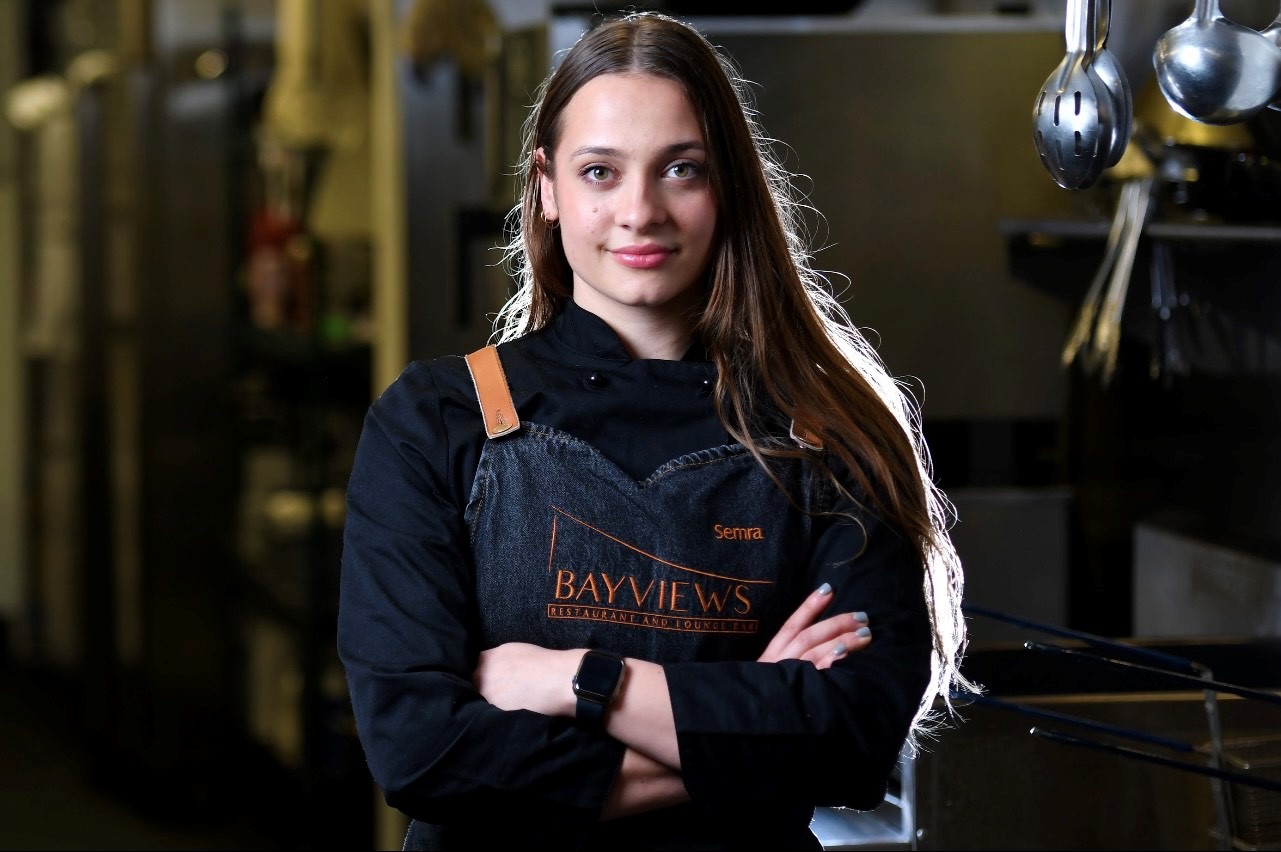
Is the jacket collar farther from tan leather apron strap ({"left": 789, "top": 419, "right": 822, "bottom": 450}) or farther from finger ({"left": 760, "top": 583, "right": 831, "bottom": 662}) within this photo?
finger ({"left": 760, "top": 583, "right": 831, "bottom": 662})

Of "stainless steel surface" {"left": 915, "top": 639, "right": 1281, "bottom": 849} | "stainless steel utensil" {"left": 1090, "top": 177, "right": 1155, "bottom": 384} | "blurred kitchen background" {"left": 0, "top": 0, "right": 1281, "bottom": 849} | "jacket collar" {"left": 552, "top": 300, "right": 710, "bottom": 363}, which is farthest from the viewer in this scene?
"stainless steel utensil" {"left": 1090, "top": 177, "right": 1155, "bottom": 384}

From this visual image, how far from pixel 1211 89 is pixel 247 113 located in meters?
1.92

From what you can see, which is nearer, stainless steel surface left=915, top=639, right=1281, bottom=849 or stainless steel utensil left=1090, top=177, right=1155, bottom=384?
stainless steel surface left=915, top=639, right=1281, bottom=849

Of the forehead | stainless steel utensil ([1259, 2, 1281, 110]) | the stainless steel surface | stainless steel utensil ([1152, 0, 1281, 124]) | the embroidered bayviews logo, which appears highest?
stainless steel utensil ([1259, 2, 1281, 110])

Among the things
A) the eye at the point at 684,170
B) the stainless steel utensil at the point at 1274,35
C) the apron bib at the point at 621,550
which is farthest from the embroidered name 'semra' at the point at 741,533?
the stainless steel utensil at the point at 1274,35

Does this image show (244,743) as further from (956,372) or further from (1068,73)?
(1068,73)

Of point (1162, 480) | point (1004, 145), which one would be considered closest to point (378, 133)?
point (1004, 145)

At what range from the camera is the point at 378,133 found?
263cm

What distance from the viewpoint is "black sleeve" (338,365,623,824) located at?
0.96 metres

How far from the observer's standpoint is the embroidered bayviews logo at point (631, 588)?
102cm

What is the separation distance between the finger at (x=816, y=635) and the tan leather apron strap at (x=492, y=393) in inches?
9.3

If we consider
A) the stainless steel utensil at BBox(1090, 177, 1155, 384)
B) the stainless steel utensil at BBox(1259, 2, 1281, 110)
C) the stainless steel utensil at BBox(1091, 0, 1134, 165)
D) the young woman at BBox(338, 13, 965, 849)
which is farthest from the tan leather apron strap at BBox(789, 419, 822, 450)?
the stainless steel utensil at BBox(1090, 177, 1155, 384)

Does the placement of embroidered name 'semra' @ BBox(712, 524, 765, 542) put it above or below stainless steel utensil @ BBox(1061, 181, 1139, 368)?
below

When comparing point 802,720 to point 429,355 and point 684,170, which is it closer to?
point 684,170
